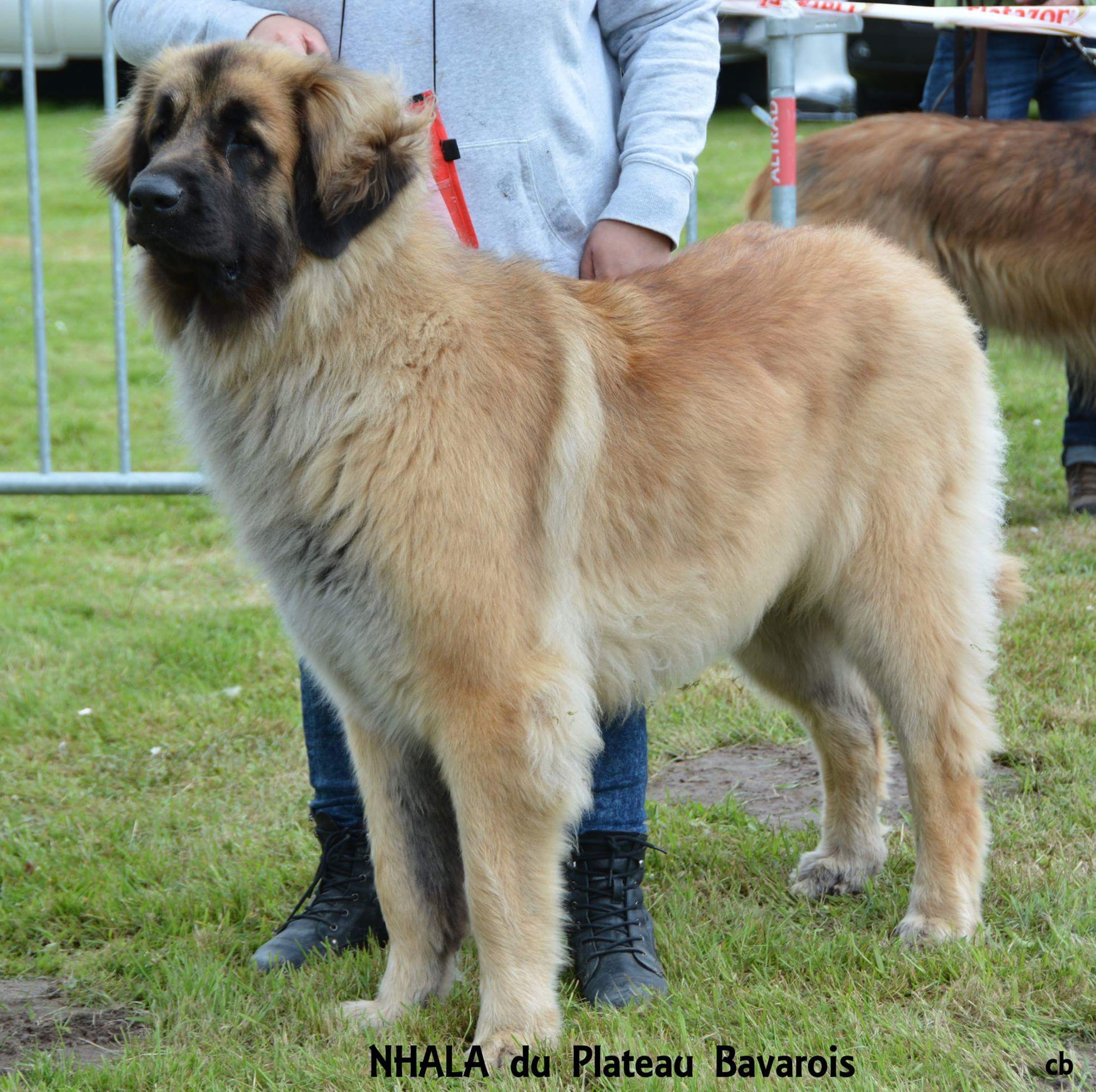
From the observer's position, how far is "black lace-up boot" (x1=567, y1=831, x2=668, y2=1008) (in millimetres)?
2627

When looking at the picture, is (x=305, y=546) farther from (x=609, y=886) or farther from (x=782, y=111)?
(x=782, y=111)

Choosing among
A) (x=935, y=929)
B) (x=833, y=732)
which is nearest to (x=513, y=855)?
(x=935, y=929)

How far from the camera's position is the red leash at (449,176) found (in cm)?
257

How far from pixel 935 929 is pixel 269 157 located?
6.77 feet

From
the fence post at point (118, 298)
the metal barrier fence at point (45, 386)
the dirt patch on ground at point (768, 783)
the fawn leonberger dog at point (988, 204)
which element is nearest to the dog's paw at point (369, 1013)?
the dirt patch on ground at point (768, 783)

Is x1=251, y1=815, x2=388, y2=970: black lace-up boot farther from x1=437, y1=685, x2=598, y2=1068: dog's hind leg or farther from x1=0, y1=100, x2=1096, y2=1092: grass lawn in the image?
x1=437, y1=685, x2=598, y2=1068: dog's hind leg

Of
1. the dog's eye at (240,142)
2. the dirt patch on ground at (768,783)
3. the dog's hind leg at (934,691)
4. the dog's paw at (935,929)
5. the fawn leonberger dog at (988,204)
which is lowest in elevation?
the dirt patch on ground at (768,783)

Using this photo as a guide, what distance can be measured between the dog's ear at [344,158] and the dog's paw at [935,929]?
1.85 meters

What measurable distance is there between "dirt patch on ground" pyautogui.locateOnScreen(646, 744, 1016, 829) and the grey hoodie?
1552mm

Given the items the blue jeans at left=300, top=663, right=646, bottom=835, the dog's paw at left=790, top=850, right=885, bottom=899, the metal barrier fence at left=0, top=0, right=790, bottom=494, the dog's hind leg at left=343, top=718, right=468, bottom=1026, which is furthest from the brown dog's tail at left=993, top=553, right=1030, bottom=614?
the metal barrier fence at left=0, top=0, right=790, bottom=494

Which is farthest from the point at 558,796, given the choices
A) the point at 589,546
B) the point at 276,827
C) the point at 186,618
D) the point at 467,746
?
the point at 186,618

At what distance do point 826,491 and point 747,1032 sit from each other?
1119 mm

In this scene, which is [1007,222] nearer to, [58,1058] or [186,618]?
[186,618]

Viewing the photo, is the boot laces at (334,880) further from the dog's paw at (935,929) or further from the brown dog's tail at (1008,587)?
the brown dog's tail at (1008,587)
